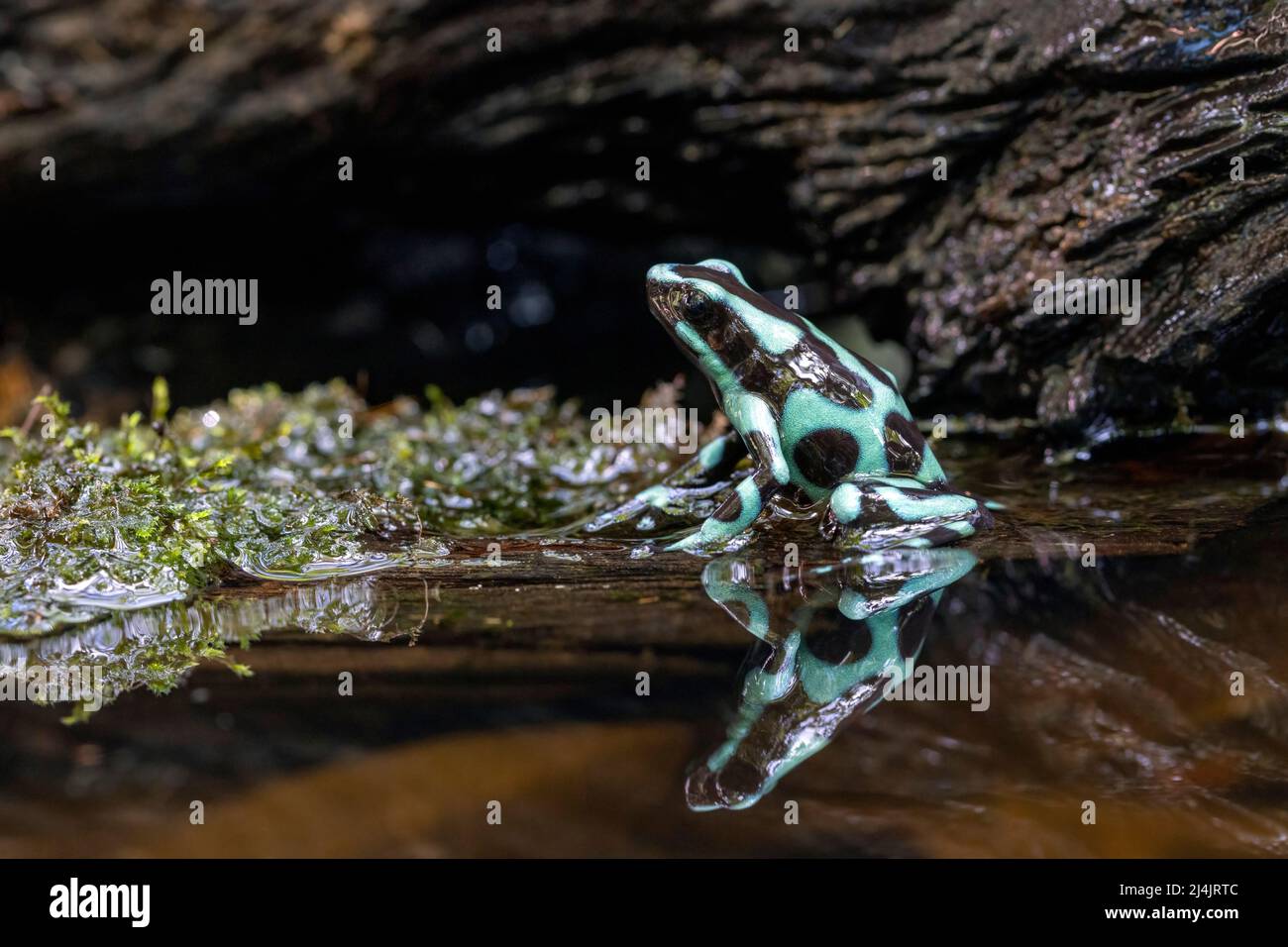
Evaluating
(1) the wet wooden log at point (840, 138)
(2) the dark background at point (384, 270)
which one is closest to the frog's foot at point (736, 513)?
(1) the wet wooden log at point (840, 138)

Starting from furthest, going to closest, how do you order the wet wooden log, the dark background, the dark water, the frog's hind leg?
1. the dark background
2. the wet wooden log
3. the frog's hind leg
4. the dark water

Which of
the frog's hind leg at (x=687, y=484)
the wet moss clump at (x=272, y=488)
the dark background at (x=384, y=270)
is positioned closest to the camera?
the wet moss clump at (x=272, y=488)

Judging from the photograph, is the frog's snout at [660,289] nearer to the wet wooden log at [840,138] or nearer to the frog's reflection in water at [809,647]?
the frog's reflection in water at [809,647]

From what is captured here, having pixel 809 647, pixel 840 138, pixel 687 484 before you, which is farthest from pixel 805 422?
pixel 840 138

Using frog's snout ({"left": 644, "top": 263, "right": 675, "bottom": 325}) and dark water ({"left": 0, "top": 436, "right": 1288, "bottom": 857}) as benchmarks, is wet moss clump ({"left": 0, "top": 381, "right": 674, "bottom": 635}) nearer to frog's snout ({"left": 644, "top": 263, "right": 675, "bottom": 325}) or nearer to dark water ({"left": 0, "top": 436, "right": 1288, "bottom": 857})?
dark water ({"left": 0, "top": 436, "right": 1288, "bottom": 857})

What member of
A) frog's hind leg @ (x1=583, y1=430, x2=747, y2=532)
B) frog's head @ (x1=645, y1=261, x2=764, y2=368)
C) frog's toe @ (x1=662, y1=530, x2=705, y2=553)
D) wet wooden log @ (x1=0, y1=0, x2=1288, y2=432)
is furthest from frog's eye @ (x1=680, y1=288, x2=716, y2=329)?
wet wooden log @ (x1=0, y1=0, x2=1288, y2=432)

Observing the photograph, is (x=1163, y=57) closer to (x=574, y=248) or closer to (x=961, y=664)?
(x=961, y=664)
